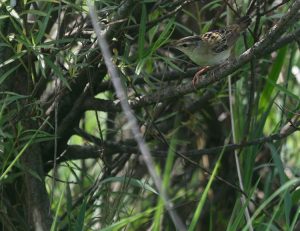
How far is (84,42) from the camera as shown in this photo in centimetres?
304

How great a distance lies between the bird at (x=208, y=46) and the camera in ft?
12.0

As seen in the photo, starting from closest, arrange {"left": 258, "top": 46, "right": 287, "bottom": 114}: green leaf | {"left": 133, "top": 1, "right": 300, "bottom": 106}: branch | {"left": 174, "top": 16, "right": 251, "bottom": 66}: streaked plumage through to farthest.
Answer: {"left": 133, "top": 1, "right": 300, "bottom": 106}: branch → {"left": 258, "top": 46, "right": 287, "bottom": 114}: green leaf → {"left": 174, "top": 16, "right": 251, "bottom": 66}: streaked plumage

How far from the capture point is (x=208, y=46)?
12.6 feet

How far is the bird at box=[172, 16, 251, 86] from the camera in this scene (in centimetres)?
365

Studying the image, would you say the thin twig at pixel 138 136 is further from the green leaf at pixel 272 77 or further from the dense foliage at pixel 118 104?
the green leaf at pixel 272 77

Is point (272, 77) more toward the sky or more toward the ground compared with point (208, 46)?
more toward the ground

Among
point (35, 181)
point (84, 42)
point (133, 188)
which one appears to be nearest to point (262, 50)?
point (84, 42)

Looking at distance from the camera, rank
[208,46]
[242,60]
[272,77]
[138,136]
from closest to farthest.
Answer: [138,136], [242,60], [272,77], [208,46]

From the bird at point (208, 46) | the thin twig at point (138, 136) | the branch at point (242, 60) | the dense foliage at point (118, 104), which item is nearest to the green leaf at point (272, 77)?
the dense foliage at point (118, 104)

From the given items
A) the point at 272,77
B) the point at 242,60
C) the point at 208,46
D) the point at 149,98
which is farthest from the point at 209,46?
the point at 242,60

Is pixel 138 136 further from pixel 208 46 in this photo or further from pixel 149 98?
pixel 208 46

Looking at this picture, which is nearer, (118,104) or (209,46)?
(118,104)

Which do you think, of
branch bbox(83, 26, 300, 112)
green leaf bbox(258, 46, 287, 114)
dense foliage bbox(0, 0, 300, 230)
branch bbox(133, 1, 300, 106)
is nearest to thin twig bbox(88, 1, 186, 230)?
dense foliage bbox(0, 0, 300, 230)

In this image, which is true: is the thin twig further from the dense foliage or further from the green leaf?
the green leaf
